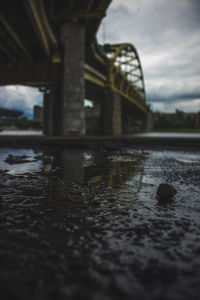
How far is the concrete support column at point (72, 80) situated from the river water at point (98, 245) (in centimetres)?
1479

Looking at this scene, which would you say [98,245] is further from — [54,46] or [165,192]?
[54,46]

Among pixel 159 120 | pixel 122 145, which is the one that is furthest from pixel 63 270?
pixel 159 120

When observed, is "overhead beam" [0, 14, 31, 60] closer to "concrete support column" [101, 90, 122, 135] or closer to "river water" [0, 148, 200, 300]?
"concrete support column" [101, 90, 122, 135]

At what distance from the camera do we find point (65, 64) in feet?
59.1

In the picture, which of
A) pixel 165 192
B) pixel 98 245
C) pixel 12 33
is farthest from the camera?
pixel 12 33

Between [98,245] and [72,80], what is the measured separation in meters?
17.7

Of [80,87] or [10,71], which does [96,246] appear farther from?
[10,71]

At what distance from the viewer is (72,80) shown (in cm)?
1792

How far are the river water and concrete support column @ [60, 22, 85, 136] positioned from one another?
582 inches

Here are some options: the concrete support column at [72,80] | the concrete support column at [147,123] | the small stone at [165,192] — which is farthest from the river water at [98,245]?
the concrete support column at [147,123]

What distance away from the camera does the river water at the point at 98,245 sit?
3.87 feet

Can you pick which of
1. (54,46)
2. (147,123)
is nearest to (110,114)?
(54,46)

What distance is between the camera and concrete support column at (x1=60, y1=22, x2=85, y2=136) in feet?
57.9

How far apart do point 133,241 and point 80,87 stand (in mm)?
17610
